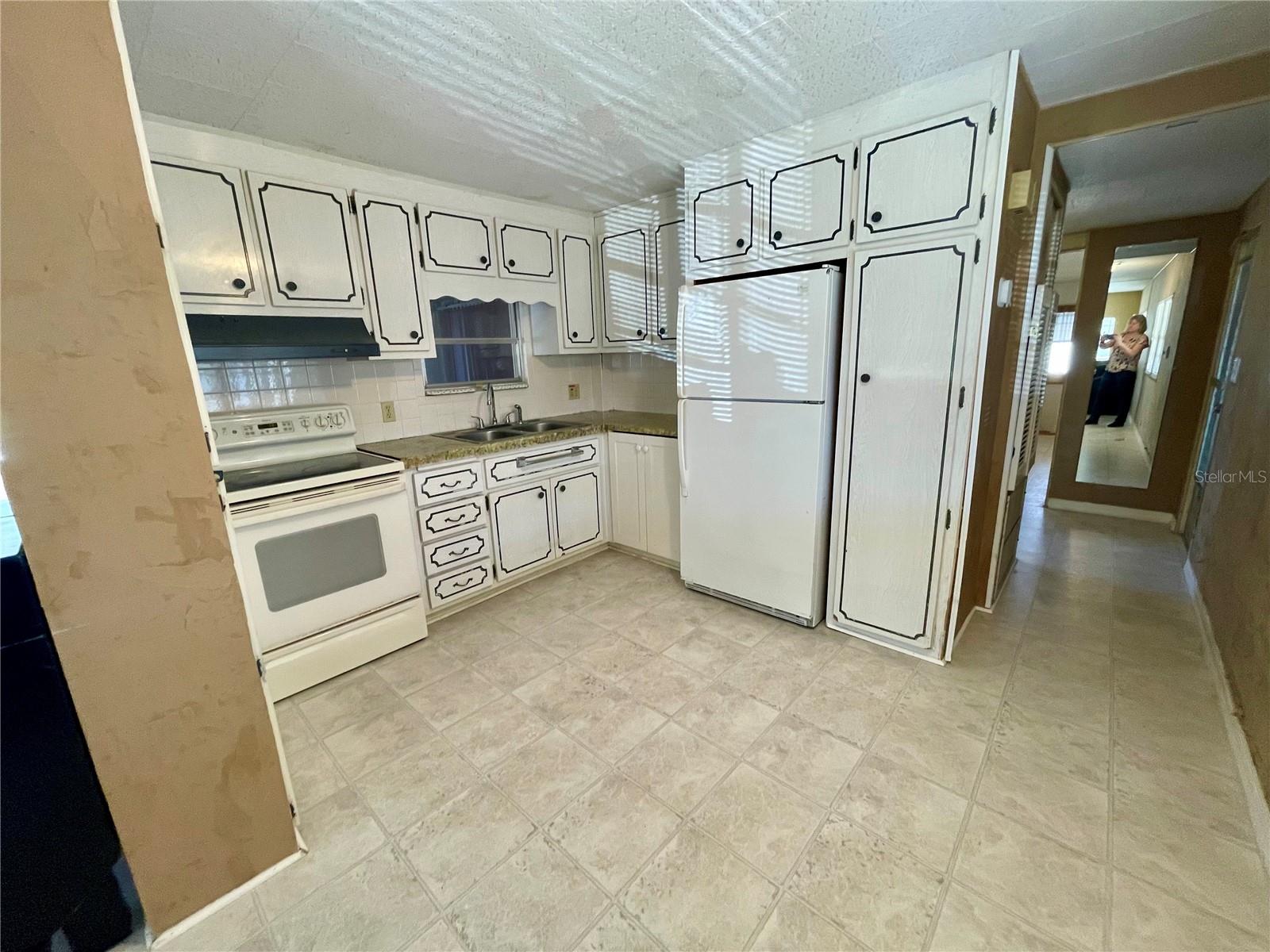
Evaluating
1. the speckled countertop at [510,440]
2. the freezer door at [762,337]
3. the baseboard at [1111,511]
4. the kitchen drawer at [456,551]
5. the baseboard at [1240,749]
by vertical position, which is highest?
the freezer door at [762,337]

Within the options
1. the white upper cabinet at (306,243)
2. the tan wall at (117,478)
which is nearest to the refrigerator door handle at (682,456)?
the white upper cabinet at (306,243)

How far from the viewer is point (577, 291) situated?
3334 mm

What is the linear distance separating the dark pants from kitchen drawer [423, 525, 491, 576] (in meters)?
4.47

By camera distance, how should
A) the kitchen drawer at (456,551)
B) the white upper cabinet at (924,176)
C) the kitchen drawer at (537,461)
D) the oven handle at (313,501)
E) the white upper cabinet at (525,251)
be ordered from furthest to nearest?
the white upper cabinet at (525,251), the kitchen drawer at (537,461), the kitchen drawer at (456,551), the oven handle at (313,501), the white upper cabinet at (924,176)

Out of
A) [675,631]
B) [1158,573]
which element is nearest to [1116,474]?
[1158,573]

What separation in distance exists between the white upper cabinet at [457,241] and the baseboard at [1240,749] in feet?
12.2

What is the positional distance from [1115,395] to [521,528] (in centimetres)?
440

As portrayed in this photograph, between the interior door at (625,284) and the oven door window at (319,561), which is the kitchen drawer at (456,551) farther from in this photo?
the interior door at (625,284)

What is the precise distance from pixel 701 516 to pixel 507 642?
120cm

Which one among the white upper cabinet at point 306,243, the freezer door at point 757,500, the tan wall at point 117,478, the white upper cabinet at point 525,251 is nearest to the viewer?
the tan wall at point 117,478

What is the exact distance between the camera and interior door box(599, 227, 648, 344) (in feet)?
10.4

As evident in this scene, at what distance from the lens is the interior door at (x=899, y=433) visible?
6.30ft

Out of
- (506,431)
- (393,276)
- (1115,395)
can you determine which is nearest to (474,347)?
(506,431)

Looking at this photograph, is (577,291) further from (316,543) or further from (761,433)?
(316,543)
